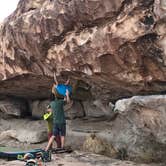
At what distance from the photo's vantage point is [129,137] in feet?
27.4

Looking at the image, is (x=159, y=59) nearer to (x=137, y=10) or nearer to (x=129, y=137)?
(x=137, y=10)

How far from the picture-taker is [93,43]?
800 cm

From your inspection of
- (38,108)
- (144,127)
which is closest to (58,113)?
(144,127)

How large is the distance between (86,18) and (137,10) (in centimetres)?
117

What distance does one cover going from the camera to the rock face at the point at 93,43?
724 centimetres

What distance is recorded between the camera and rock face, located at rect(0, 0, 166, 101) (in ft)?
23.7

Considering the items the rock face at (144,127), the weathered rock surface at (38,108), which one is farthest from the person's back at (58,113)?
the weathered rock surface at (38,108)

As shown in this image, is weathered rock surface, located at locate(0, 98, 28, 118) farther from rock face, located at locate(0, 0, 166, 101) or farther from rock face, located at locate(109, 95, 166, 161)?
rock face, located at locate(109, 95, 166, 161)

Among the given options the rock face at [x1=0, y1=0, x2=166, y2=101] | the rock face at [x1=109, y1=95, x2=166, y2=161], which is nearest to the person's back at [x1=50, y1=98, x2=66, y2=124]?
the rock face at [x1=0, y1=0, x2=166, y2=101]

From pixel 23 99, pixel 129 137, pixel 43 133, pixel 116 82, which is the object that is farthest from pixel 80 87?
pixel 23 99

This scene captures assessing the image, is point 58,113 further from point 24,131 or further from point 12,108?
point 12,108

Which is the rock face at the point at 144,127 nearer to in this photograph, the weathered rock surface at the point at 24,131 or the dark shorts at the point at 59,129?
the dark shorts at the point at 59,129

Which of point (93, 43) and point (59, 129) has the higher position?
point (93, 43)

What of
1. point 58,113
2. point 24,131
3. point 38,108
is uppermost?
point 38,108
